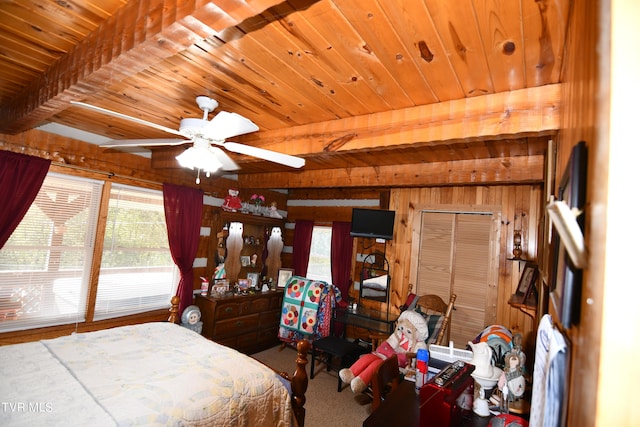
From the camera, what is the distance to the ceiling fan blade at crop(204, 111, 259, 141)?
5.22ft

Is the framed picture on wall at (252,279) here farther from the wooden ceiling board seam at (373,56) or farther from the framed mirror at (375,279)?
the wooden ceiling board seam at (373,56)

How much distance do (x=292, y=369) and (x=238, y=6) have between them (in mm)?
4194

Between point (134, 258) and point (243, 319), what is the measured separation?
1688 mm

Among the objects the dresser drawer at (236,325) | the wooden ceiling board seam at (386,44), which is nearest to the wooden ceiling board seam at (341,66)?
the wooden ceiling board seam at (386,44)

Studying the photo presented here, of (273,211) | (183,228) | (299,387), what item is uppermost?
(273,211)

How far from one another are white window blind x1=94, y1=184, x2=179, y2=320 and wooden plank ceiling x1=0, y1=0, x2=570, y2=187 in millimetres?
1331

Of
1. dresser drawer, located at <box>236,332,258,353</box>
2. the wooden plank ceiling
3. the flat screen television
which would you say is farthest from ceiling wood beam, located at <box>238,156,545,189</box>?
dresser drawer, located at <box>236,332,258,353</box>

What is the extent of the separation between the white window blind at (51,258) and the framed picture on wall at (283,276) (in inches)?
105

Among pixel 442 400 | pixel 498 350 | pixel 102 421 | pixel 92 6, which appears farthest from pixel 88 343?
pixel 498 350

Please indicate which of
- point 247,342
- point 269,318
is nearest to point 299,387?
point 247,342

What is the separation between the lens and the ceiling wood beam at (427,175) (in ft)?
9.17

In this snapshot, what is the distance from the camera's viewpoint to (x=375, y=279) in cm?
432

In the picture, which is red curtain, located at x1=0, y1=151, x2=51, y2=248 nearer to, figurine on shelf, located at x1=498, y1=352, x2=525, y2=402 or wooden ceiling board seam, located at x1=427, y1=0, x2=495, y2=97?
wooden ceiling board seam, located at x1=427, y1=0, x2=495, y2=97

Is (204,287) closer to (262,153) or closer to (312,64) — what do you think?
(262,153)
